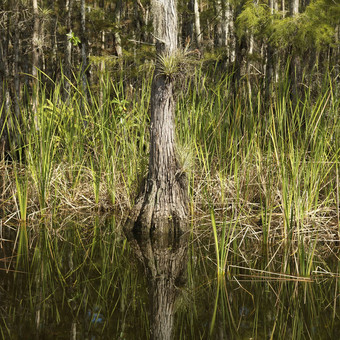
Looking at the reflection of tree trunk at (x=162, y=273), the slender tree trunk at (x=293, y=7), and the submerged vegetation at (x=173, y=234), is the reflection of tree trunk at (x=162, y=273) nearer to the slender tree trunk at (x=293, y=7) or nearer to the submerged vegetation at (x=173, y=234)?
the submerged vegetation at (x=173, y=234)

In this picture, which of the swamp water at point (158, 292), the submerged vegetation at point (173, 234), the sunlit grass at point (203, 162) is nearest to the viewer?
the swamp water at point (158, 292)

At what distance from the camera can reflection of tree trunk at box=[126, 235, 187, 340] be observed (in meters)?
1.83

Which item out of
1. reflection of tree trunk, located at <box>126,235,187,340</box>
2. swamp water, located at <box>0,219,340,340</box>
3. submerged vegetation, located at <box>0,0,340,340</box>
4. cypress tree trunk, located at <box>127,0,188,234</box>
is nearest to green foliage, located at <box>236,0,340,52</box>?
submerged vegetation, located at <box>0,0,340,340</box>

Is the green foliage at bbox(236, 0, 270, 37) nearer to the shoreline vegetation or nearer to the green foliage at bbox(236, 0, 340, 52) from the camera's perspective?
the green foliage at bbox(236, 0, 340, 52)

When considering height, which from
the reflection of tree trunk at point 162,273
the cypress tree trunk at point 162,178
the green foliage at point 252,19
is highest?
the green foliage at point 252,19

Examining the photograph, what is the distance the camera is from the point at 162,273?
2.46 metres

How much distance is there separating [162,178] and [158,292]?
133 centimetres

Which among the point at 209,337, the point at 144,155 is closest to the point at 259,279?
the point at 209,337

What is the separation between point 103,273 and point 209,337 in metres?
0.91

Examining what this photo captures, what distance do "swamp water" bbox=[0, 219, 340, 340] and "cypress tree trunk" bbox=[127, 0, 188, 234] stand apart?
0.30 metres

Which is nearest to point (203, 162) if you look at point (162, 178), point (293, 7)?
point (162, 178)

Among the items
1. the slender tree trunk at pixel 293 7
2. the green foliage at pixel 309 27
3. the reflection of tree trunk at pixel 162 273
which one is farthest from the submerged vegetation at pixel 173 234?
the slender tree trunk at pixel 293 7

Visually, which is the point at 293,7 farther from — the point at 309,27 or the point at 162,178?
the point at 162,178

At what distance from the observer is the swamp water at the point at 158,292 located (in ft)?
5.77
